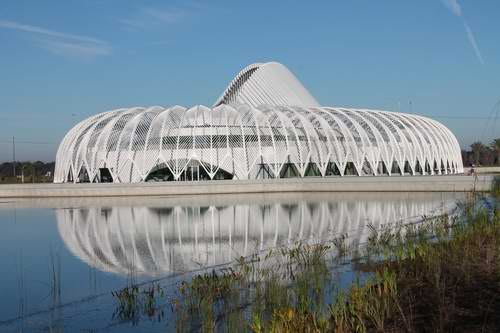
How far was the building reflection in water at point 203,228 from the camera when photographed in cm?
1245

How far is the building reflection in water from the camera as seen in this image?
12.5 metres

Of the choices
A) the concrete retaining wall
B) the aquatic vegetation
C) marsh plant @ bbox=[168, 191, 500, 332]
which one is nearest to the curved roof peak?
the concrete retaining wall

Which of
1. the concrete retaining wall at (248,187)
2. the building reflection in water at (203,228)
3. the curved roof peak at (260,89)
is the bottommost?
the building reflection in water at (203,228)

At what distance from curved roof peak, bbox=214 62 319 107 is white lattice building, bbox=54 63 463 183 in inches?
433

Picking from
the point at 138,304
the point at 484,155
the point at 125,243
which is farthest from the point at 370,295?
the point at 484,155

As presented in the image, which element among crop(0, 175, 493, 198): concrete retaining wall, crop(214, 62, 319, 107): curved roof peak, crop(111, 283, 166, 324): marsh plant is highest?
crop(214, 62, 319, 107): curved roof peak

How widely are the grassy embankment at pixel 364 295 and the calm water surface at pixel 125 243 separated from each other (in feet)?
3.32

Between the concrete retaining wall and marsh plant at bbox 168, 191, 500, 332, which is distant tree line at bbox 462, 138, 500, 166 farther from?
marsh plant at bbox 168, 191, 500, 332

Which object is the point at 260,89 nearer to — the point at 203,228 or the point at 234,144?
the point at 234,144

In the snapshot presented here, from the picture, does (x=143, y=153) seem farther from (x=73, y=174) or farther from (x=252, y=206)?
(x=252, y=206)

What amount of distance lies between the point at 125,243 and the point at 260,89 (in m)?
44.6

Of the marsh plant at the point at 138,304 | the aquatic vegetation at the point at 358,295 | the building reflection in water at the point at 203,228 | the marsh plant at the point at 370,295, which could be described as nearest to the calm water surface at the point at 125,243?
the building reflection in water at the point at 203,228

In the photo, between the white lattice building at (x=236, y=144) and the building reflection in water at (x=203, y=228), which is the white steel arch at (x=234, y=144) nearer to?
the white lattice building at (x=236, y=144)

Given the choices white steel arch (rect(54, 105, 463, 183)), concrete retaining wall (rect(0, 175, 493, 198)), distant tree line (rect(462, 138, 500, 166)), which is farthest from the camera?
distant tree line (rect(462, 138, 500, 166))
